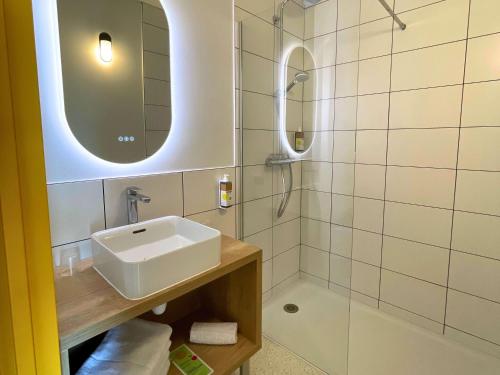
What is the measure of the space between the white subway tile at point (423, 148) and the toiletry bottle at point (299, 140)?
1.89 feet

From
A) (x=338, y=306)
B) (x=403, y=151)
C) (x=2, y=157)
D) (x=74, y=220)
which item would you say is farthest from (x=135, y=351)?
(x=403, y=151)

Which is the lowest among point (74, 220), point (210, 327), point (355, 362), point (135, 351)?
point (355, 362)

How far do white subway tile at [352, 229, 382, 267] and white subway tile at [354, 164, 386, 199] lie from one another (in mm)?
287

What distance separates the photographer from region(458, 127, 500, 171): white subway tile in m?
1.55

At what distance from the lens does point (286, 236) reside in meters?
2.16

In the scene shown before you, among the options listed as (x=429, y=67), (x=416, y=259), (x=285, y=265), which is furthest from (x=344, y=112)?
(x=285, y=265)

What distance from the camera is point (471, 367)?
1586 mm

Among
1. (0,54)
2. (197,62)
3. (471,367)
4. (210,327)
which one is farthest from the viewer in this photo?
(471,367)

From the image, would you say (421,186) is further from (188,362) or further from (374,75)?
(188,362)

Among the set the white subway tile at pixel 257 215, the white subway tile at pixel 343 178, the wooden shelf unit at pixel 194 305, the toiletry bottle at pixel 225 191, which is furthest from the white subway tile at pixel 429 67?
the wooden shelf unit at pixel 194 305

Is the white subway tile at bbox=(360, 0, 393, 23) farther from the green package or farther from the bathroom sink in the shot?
the green package

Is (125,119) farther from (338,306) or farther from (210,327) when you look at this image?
(338,306)

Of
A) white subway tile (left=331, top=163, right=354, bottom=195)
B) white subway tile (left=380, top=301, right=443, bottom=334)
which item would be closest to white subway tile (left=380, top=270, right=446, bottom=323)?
white subway tile (left=380, top=301, right=443, bottom=334)

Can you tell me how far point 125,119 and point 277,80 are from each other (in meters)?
1.11
